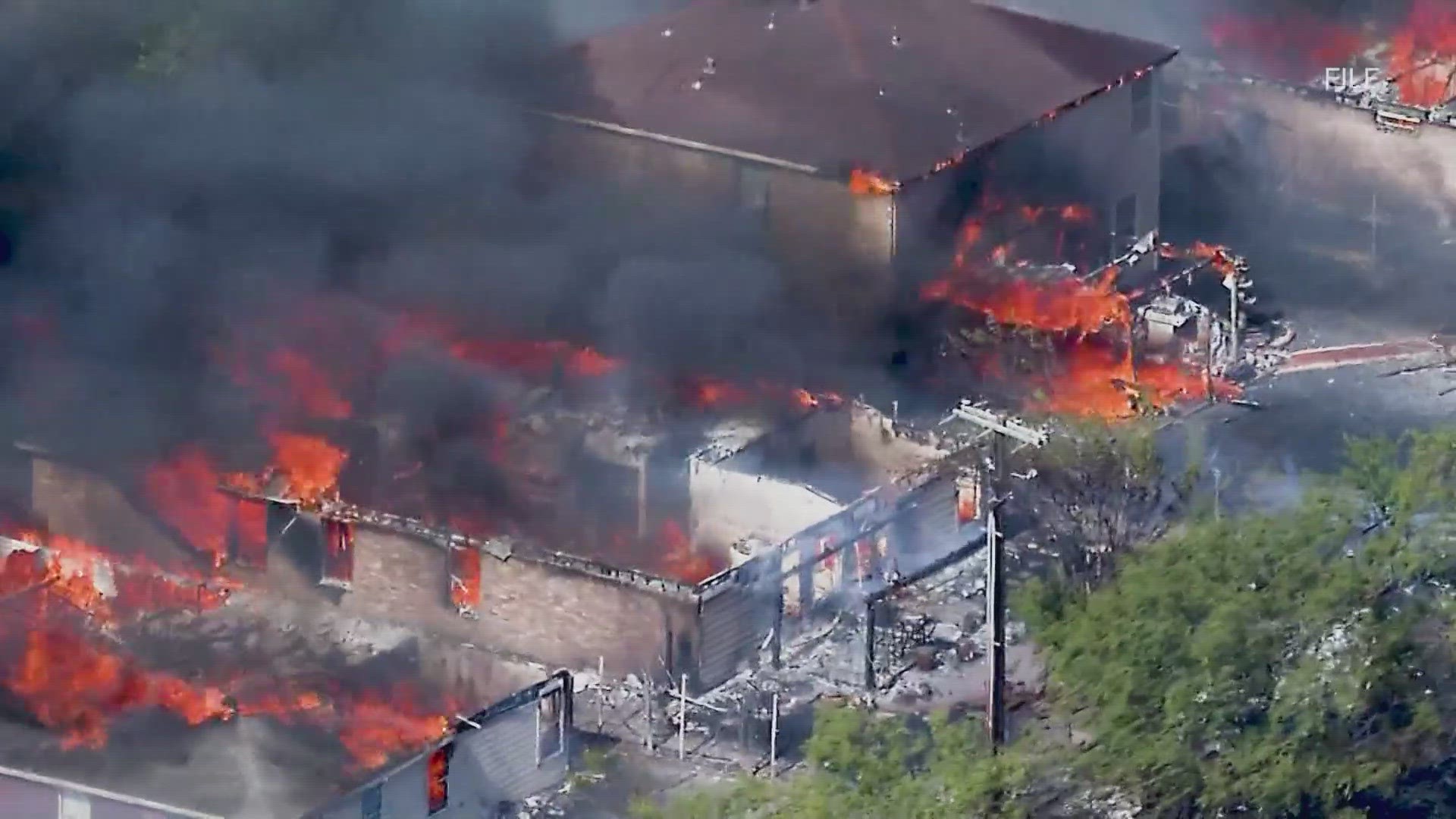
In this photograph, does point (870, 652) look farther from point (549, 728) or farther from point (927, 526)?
point (549, 728)

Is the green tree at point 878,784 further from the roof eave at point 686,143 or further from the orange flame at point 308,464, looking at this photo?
the roof eave at point 686,143

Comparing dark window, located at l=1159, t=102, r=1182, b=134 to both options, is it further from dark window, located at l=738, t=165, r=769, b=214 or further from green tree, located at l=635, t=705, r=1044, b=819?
green tree, located at l=635, t=705, r=1044, b=819

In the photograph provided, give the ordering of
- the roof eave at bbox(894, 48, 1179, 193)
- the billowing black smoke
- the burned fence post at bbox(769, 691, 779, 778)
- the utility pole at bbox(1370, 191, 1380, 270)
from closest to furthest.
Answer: the burned fence post at bbox(769, 691, 779, 778) → the billowing black smoke → the roof eave at bbox(894, 48, 1179, 193) → the utility pole at bbox(1370, 191, 1380, 270)

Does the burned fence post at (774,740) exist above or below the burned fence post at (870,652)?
below

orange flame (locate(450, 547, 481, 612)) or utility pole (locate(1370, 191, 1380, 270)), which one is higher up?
utility pole (locate(1370, 191, 1380, 270))

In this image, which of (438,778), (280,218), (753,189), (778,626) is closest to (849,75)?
(753,189)

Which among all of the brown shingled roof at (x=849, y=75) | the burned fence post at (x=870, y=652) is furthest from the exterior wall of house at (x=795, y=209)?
the burned fence post at (x=870, y=652)

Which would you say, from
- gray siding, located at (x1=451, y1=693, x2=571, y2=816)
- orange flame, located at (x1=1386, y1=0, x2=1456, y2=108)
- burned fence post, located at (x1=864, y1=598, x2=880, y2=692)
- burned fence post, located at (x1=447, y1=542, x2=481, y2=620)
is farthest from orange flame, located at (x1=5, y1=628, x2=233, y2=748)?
orange flame, located at (x1=1386, y1=0, x2=1456, y2=108)
